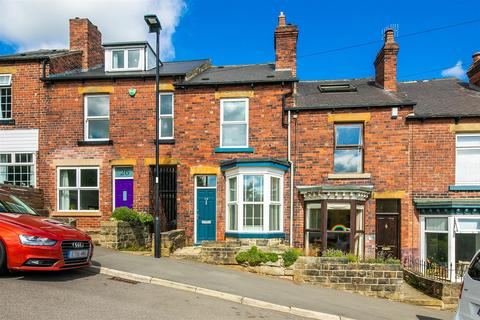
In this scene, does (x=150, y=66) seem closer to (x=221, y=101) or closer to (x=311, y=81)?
(x=221, y=101)

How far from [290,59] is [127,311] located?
1233cm

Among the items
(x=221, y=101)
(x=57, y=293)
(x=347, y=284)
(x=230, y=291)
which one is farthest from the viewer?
(x=221, y=101)

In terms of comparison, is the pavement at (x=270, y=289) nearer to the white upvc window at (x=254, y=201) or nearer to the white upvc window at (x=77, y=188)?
the white upvc window at (x=254, y=201)

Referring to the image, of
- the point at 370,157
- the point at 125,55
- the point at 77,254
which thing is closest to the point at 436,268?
the point at 370,157

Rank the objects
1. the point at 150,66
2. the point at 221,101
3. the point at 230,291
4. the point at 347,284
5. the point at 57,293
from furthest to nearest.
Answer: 1. the point at 150,66
2. the point at 221,101
3. the point at 347,284
4. the point at 230,291
5. the point at 57,293

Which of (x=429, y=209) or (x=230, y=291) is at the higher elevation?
(x=429, y=209)

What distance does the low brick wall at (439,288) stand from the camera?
1066 centimetres

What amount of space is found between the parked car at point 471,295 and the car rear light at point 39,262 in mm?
6911

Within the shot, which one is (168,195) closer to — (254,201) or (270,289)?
(254,201)

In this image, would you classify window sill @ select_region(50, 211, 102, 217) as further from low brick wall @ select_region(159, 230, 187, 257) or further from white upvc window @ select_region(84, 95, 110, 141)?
low brick wall @ select_region(159, 230, 187, 257)

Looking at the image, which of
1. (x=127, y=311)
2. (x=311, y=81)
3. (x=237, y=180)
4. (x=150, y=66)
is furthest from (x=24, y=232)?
(x=311, y=81)

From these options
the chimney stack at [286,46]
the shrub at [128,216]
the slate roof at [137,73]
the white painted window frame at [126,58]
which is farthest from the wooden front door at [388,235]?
the white painted window frame at [126,58]

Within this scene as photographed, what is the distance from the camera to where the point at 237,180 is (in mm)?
13938

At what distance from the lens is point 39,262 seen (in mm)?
7531
